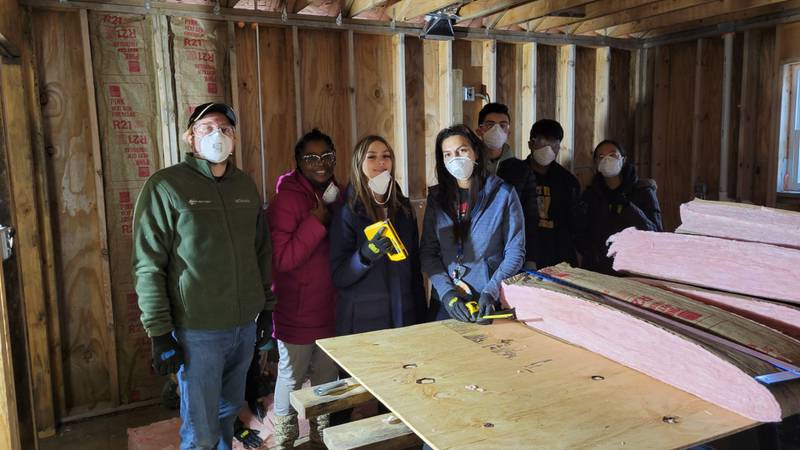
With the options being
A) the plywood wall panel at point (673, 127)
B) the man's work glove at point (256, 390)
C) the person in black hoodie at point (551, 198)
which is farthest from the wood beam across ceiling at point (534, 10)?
the man's work glove at point (256, 390)

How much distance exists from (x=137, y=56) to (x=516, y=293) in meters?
2.80

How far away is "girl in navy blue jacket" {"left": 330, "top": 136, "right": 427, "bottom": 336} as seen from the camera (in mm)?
2539

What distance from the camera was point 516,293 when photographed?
1.78 metres

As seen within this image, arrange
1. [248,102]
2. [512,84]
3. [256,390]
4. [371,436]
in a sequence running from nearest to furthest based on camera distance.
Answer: [371,436] < [256,390] < [248,102] < [512,84]

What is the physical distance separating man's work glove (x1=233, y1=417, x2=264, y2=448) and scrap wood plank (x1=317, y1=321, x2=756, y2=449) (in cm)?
178

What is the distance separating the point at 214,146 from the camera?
7.67 feet

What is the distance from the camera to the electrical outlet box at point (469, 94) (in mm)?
4371

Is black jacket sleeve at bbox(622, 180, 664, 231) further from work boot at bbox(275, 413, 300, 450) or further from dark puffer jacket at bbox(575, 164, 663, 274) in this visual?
work boot at bbox(275, 413, 300, 450)

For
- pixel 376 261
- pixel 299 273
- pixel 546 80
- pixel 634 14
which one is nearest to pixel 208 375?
pixel 299 273

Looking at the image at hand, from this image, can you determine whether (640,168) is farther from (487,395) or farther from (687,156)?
(487,395)

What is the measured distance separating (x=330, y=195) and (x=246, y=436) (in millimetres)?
1456

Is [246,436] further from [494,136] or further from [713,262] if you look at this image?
[713,262]

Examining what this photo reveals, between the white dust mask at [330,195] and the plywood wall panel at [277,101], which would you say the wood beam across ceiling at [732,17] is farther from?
the white dust mask at [330,195]

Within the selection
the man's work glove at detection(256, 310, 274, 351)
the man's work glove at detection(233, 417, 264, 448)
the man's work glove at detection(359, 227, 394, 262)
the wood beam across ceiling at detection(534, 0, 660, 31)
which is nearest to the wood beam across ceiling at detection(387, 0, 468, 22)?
the wood beam across ceiling at detection(534, 0, 660, 31)
